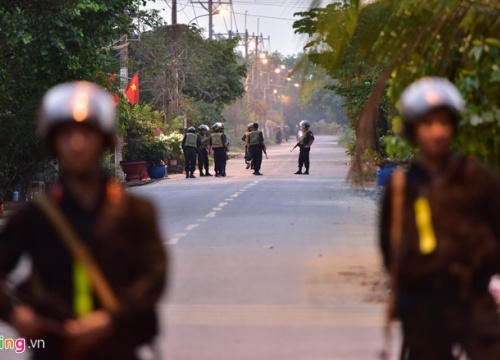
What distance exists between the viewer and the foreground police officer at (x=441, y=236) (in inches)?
203

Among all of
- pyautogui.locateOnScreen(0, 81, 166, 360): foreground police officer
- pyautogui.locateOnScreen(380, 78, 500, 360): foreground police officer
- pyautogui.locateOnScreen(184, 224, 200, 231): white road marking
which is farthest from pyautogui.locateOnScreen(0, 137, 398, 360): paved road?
pyautogui.locateOnScreen(0, 81, 166, 360): foreground police officer

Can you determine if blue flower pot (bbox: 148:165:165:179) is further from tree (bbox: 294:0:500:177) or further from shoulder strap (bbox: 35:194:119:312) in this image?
shoulder strap (bbox: 35:194:119:312)

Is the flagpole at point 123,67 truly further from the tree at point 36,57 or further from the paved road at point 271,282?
the paved road at point 271,282

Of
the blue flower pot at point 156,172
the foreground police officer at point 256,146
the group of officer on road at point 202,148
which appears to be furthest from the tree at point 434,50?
the blue flower pot at point 156,172

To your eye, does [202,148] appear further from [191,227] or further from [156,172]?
[191,227]

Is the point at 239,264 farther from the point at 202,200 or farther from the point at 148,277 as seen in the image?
the point at 202,200

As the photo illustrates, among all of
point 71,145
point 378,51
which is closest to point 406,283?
point 71,145

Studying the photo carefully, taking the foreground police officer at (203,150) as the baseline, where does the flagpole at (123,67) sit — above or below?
above

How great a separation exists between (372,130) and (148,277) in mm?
6326

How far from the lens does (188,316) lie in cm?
1111

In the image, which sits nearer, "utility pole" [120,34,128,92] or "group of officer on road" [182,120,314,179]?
"group of officer on road" [182,120,314,179]

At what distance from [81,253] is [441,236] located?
1.57 metres

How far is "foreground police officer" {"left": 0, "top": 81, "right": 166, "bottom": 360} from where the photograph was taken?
14.2 ft

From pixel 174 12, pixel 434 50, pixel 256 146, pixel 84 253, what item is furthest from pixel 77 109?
pixel 174 12
